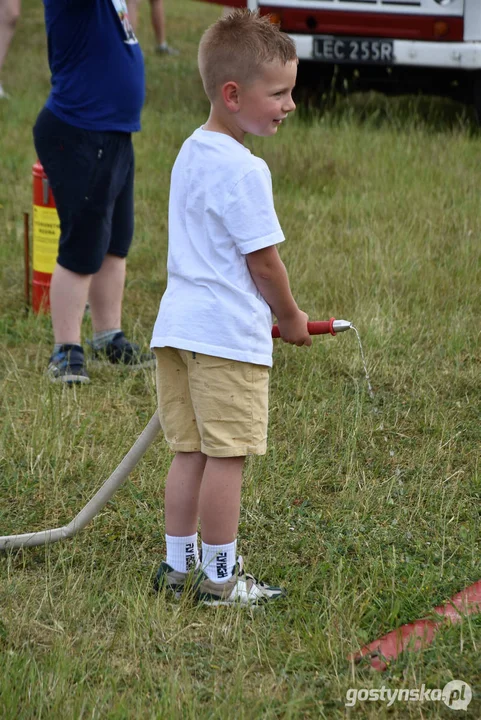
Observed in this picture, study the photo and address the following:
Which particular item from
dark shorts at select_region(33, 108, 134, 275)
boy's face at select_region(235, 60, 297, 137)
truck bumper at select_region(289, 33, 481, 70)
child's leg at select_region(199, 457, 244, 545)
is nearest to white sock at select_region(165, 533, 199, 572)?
child's leg at select_region(199, 457, 244, 545)

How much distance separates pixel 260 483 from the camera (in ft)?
11.1

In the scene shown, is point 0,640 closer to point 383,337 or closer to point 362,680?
point 362,680

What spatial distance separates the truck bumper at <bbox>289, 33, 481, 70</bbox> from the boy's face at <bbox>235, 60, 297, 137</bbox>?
459 cm

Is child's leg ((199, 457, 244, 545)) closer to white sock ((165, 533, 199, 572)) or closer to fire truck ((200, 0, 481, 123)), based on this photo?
white sock ((165, 533, 199, 572))

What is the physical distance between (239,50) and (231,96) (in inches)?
4.3

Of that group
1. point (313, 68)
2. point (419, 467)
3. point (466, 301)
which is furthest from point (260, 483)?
point (313, 68)

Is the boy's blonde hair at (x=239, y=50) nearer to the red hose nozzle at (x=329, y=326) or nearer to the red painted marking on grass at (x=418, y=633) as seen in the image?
the red hose nozzle at (x=329, y=326)

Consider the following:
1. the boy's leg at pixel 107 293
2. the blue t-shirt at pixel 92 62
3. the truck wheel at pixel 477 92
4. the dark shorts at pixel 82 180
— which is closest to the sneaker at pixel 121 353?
the boy's leg at pixel 107 293

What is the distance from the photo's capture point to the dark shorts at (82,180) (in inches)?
155

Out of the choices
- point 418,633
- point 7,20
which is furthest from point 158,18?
point 418,633

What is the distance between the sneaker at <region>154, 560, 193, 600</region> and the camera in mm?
2775

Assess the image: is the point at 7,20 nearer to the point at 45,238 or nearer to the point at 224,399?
the point at 45,238

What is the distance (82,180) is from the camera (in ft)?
13.0

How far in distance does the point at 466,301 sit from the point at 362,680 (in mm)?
2733
